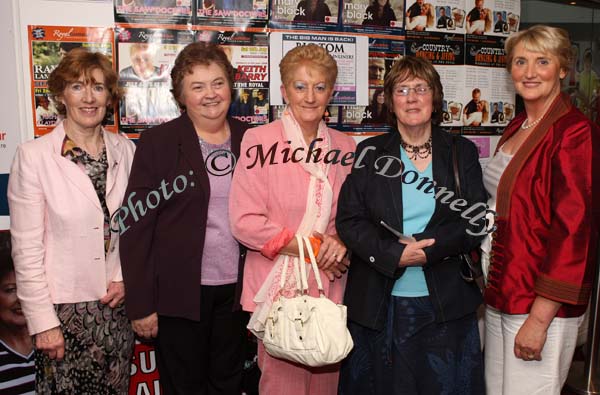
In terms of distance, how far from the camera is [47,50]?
2668mm

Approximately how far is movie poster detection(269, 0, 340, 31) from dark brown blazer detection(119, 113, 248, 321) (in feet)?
3.48

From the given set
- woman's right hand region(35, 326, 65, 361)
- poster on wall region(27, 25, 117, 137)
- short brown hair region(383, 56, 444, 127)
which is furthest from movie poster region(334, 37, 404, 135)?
woman's right hand region(35, 326, 65, 361)

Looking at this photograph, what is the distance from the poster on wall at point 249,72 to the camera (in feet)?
9.77

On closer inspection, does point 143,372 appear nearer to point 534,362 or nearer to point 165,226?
point 165,226

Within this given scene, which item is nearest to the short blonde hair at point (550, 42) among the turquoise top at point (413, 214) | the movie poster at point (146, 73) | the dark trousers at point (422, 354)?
the turquoise top at point (413, 214)

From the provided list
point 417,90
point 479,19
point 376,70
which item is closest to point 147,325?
point 417,90

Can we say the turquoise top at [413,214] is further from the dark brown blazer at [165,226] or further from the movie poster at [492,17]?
the movie poster at [492,17]

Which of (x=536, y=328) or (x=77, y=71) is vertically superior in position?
(x=77, y=71)

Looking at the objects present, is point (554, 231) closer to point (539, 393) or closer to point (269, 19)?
point (539, 393)

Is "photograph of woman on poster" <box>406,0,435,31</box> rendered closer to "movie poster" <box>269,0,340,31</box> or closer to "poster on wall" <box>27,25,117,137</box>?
"movie poster" <box>269,0,340,31</box>

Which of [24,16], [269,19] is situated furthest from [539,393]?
[24,16]

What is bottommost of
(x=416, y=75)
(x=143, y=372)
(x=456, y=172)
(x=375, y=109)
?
(x=143, y=372)

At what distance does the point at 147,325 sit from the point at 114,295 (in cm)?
19

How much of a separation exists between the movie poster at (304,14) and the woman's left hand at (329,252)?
53.5 inches
